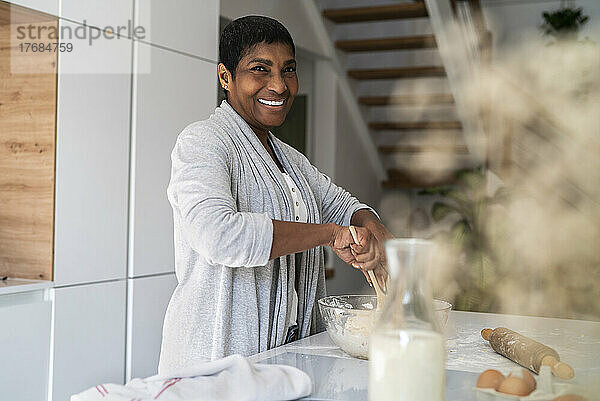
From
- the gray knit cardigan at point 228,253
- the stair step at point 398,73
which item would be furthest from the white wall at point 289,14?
the gray knit cardigan at point 228,253

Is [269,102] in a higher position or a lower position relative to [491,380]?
higher

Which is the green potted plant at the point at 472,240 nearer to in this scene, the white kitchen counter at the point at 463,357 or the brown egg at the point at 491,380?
the white kitchen counter at the point at 463,357

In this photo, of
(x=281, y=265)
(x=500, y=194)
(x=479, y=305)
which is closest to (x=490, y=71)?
(x=500, y=194)

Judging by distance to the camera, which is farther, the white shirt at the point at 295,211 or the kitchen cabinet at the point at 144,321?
the kitchen cabinet at the point at 144,321

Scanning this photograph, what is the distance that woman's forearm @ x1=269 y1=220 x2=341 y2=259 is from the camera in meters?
0.98

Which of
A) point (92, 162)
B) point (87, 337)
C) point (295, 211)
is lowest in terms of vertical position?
point (87, 337)

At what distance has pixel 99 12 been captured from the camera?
1890mm

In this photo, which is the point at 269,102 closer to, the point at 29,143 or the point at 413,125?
the point at 29,143

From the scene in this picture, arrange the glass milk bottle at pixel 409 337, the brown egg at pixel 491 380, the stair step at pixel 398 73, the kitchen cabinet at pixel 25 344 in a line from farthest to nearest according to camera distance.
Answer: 1. the stair step at pixel 398 73
2. the kitchen cabinet at pixel 25 344
3. the brown egg at pixel 491 380
4. the glass milk bottle at pixel 409 337

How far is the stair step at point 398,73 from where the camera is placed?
3725mm

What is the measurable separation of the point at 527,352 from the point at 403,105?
328 centimetres

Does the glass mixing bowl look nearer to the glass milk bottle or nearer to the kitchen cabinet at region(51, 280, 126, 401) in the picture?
the glass milk bottle

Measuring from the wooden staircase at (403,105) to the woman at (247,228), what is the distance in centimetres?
250

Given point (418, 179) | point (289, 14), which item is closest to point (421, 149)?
point (418, 179)
